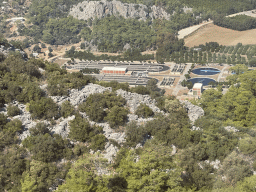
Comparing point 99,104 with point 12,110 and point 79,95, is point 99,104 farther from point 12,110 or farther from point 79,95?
point 12,110

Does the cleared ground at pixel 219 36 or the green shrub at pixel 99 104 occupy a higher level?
the cleared ground at pixel 219 36

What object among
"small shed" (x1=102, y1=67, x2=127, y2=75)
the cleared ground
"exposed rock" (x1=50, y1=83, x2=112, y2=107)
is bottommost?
"small shed" (x1=102, y1=67, x2=127, y2=75)

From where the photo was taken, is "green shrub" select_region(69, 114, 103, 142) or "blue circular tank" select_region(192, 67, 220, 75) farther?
"blue circular tank" select_region(192, 67, 220, 75)

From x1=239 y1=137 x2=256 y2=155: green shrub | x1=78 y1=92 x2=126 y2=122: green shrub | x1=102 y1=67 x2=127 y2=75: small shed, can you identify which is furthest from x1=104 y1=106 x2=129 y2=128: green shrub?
x1=102 y1=67 x2=127 y2=75: small shed

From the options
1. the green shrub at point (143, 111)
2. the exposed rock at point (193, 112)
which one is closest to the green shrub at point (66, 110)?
the green shrub at point (143, 111)

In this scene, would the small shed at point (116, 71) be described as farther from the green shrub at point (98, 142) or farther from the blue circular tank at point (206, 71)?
the green shrub at point (98, 142)

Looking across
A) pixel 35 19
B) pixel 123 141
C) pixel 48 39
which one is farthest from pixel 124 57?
pixel 123 141

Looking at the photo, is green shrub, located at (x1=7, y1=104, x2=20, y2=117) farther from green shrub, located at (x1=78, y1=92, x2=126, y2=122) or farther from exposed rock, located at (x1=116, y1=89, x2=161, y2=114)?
exposed rock, located at (x1=116, y1=89, x2=161, y2=114)

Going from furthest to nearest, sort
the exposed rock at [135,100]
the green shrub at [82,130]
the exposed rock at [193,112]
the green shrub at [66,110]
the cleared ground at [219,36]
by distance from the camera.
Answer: the cleared ground at [219,36] → the exposed rock at [135,100] → the exposed rock at [193,112] → the green shrub at [66,110] → the green shrub at [82,130]
